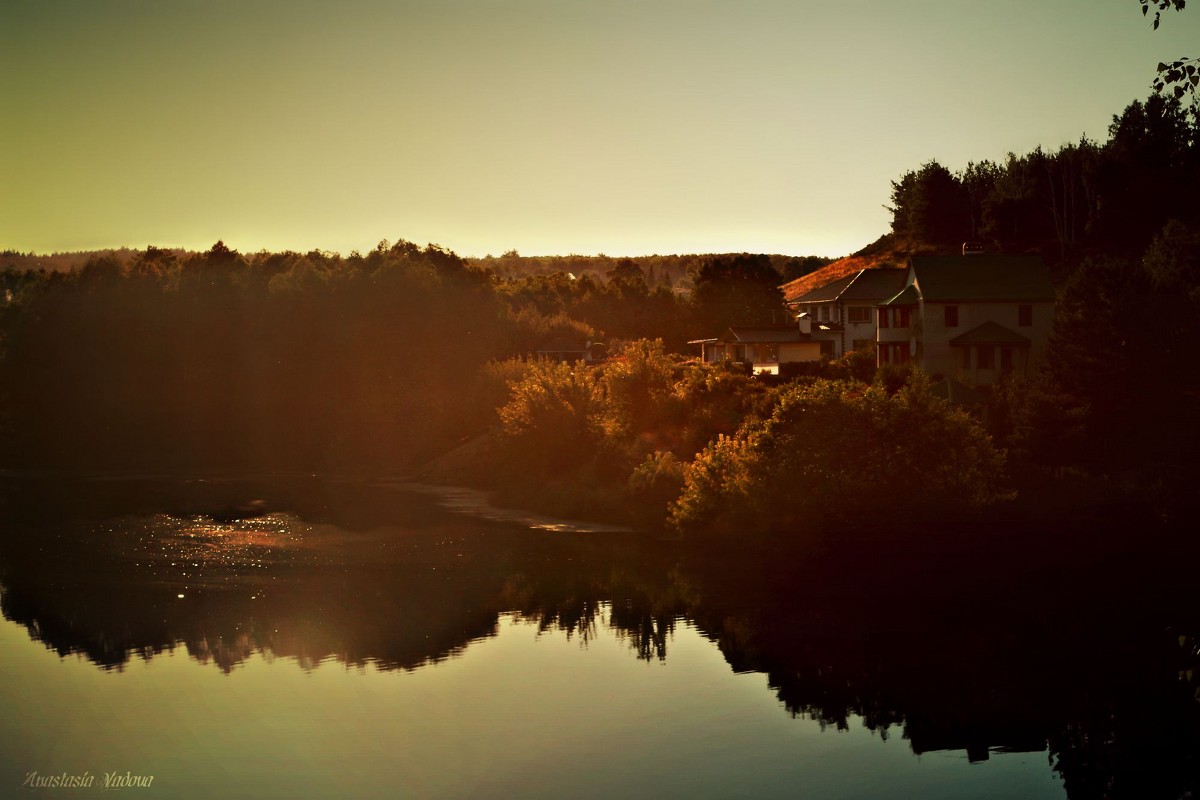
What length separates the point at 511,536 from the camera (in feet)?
220

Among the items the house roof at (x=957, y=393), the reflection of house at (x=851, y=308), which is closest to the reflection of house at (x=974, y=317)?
the house roof at (x=957, y=393)

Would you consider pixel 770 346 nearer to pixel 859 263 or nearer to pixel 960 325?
pixel 960 325

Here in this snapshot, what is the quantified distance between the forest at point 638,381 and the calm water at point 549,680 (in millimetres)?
7567

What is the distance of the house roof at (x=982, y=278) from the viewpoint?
83.9 metres

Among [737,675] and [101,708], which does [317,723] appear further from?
[737,675]

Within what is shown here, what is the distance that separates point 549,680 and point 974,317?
174 ft

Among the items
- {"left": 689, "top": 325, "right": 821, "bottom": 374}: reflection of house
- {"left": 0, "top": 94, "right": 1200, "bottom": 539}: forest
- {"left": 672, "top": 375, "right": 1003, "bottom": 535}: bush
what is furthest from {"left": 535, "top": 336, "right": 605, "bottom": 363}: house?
{"left": 672, "top": 375, "right": 1003, "bottom": 535}: bush

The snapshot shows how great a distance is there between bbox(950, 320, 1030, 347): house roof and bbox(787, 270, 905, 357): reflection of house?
45.6ft

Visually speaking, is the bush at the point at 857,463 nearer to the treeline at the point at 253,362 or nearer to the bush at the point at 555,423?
the bush at the point at 555,423

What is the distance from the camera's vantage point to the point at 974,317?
83938mm

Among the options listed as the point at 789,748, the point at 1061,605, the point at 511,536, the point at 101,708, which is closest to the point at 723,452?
the point at 511,536

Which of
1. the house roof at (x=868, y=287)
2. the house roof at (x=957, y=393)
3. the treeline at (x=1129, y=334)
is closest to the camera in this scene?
the treeline at (x=1129, y=334)

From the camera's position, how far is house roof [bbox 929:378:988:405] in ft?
234

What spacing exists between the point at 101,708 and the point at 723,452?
33642 mm
